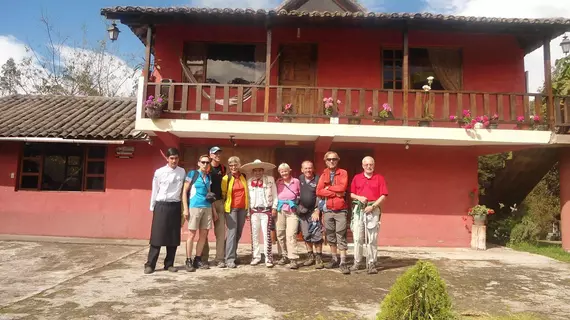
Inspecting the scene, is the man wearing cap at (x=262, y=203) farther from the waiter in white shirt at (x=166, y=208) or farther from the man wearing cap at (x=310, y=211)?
the waiter in white shirt at (x=166, y=208)

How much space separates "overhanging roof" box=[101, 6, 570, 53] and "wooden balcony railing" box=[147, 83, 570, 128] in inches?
55.7

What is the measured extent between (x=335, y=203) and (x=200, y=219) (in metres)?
2.05

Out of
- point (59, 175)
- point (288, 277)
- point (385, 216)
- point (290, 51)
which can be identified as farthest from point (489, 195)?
point (59, 175)

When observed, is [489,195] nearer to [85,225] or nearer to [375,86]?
[375,86]

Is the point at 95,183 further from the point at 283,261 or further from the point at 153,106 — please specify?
the point at 283,261

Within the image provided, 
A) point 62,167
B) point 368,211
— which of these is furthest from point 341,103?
point 62,167

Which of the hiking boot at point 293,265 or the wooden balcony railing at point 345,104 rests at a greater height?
the wooden balcony railing at point 345,104

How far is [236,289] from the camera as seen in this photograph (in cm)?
481

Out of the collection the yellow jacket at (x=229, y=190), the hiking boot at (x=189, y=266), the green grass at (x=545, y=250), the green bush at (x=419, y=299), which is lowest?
the green grass at (x=545, y=250)

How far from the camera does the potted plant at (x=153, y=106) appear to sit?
7.83 metres

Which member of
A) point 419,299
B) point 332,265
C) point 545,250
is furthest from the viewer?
point 545,250

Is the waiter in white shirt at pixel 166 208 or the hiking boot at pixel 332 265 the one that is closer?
the waiter in white shirt at pixel 166 208

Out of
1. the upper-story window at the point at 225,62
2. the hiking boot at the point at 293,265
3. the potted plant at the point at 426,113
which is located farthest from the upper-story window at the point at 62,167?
the potted plant at the point at 426,113

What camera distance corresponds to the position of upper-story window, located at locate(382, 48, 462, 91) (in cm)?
947
